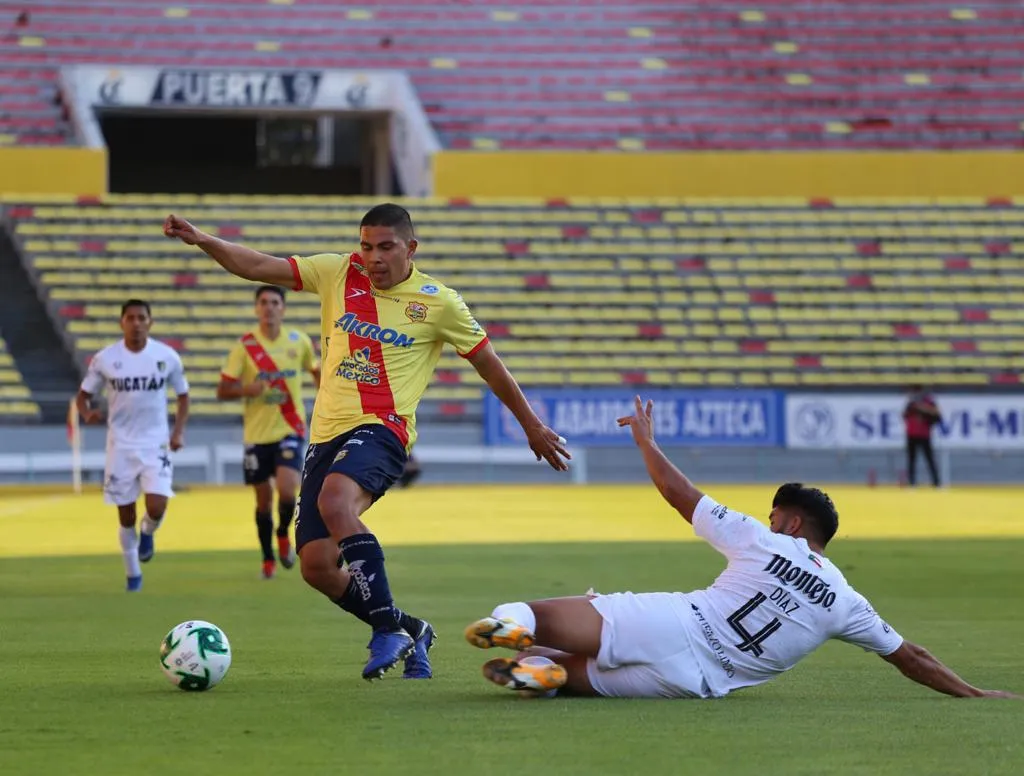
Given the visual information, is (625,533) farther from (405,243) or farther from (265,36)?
(265,36)

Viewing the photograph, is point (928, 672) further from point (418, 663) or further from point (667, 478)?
point (418, 663)

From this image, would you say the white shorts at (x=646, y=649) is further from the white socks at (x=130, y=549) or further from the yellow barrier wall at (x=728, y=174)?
the yellow barrier wall at (x=728, y=174)

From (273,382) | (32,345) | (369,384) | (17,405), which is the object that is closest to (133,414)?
(273,382)

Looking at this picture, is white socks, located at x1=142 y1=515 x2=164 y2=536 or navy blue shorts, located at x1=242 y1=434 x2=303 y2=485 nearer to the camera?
white socks, located at x1=142 y1=515 x2=164 y2=536

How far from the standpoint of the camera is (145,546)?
14453 mm

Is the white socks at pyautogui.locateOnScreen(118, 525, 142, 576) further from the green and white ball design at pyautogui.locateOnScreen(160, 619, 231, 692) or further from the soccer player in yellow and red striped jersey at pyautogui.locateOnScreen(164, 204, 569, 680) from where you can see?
the green and white ball design at pyautogui.locateOnScreen(160, 619, 231, 692)

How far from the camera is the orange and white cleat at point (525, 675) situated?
283 inches

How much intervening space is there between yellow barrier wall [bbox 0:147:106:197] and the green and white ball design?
29332 mm

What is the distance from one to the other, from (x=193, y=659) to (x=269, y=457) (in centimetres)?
772

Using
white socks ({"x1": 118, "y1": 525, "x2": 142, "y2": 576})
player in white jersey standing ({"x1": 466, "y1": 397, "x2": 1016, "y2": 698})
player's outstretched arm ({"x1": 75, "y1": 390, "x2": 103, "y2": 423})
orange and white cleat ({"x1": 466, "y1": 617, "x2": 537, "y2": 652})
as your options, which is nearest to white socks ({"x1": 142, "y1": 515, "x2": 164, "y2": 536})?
white socks ({"x1": 118, "y1": 525, "x2": 142, "y2": 576})

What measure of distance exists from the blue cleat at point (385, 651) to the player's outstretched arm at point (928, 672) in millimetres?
Answer: 2082

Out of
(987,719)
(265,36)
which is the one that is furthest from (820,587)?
(265,36)

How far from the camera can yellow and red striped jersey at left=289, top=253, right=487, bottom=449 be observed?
8273mm

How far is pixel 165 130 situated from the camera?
42938mm
